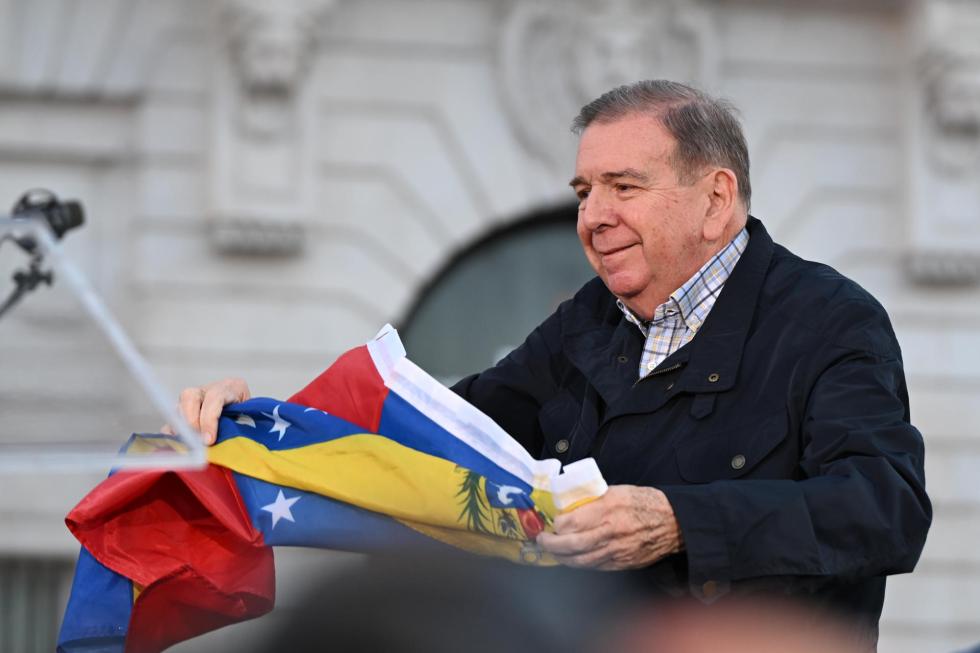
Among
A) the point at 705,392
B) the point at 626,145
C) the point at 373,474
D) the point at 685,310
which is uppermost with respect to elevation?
the point at 626,145

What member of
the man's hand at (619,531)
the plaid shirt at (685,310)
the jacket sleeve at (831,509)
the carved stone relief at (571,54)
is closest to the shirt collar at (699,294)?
the plaid shirt at (685,310)

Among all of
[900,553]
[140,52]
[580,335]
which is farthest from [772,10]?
[900,553]

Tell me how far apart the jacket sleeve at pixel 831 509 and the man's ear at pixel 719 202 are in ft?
1.56

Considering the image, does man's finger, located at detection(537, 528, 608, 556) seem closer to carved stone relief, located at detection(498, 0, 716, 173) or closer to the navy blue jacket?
the navy blue jacket

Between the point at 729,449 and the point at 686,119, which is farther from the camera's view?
the point at 686,119

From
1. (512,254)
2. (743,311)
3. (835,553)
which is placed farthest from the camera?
(512,254)

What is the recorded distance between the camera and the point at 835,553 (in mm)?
2375

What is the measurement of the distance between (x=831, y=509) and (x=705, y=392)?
14.1 inches

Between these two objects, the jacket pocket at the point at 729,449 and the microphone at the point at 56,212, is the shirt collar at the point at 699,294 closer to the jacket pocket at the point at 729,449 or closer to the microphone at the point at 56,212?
the jacket pocket at the point at 729,449

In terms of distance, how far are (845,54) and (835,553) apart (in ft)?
24.0

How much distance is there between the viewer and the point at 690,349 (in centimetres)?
272

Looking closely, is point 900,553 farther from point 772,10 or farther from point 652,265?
point 772,10

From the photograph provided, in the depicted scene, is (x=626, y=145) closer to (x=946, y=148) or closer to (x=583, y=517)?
(x=583, y=517)

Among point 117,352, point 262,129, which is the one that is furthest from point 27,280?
point 262,129
